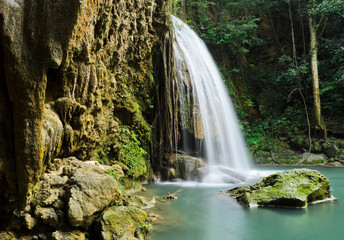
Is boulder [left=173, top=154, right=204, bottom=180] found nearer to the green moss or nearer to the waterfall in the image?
the waterfall

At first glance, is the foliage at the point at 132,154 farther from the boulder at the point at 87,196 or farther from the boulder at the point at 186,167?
the boulder at the point at 87,196

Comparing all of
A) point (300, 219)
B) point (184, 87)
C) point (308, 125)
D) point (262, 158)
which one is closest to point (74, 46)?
point (300, 219)

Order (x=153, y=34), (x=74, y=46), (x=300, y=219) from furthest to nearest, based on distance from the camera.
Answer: (x=153, y=34), (x=300, y=219), (x=74, y=46)

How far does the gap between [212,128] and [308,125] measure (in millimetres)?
6010

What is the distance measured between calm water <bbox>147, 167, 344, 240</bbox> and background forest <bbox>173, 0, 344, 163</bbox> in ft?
25.7

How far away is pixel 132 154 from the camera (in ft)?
22.1

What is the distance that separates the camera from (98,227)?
9.70 feet

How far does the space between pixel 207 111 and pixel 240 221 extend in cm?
609

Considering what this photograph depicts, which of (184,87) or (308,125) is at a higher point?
(184,87)

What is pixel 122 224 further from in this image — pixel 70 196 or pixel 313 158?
pixel 313 158

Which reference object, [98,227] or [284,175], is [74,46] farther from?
[284,175]

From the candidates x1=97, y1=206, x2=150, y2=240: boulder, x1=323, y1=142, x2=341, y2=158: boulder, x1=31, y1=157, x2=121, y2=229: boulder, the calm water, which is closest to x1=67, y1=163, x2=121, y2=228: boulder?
x1=31, y1=157, x2=121, y2=229: boulder

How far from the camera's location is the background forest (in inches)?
502

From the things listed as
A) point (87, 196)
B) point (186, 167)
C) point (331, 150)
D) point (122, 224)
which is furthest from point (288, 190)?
point (331, 150)
